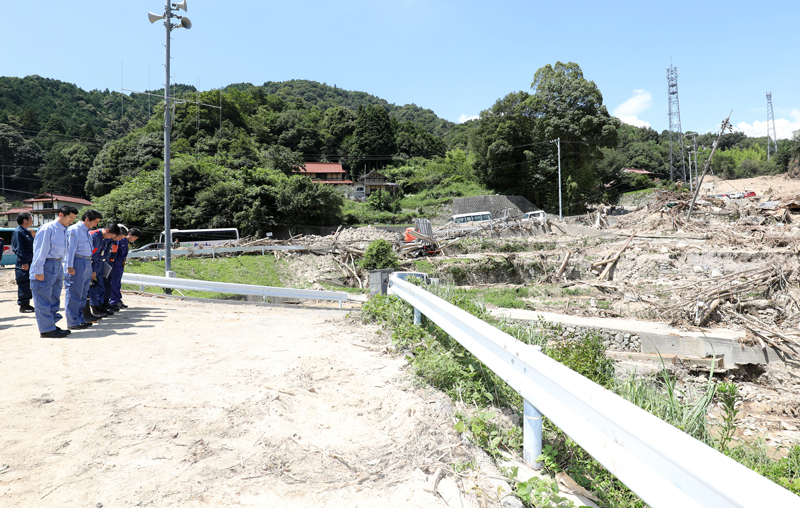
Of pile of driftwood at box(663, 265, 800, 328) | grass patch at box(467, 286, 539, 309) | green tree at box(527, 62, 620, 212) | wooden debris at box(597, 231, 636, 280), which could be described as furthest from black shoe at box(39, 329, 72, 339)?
green tree at box(527, 62, 620, 212)

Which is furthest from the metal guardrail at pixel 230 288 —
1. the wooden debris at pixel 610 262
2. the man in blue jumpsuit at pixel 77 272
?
the wooden debris at pixel 610 262

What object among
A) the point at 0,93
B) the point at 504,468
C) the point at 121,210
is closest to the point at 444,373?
the point at 504,468

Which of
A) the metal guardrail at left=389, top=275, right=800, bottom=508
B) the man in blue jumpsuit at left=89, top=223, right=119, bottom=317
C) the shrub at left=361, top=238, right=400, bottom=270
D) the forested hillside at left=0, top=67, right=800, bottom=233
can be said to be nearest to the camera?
the metal guardrail at left=389, top=275, right=800, bottom=508

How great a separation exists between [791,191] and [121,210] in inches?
2880

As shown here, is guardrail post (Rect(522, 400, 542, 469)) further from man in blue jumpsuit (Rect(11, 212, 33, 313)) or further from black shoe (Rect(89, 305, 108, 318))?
man in blue jumpsuit (Rect(11, 212, 33, 313))

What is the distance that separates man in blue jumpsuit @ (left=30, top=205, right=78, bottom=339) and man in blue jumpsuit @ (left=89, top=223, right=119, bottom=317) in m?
1.51

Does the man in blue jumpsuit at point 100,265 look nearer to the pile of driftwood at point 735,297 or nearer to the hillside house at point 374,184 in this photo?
the pile of driftwood at point 735,297

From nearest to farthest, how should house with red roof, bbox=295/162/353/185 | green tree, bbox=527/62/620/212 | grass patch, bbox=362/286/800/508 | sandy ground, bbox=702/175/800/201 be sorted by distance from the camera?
grass patch, bbox=362/286/800/508 → green tree, bbox=527/62/620/212 → sandy ground, bbox=702/175/800/201 → house with red roof, bbox=295/162/353/185

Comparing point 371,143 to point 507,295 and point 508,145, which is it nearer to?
point 508,145

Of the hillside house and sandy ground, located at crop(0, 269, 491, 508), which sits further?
the hillside house

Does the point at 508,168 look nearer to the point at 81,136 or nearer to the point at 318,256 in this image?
the point at 318,256

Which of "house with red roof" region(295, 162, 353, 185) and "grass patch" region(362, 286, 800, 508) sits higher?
"house with red roof" region(295, 162, 353, 185)

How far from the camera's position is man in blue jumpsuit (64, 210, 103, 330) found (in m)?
6.84

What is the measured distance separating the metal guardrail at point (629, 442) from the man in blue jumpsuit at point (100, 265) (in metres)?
7.73
